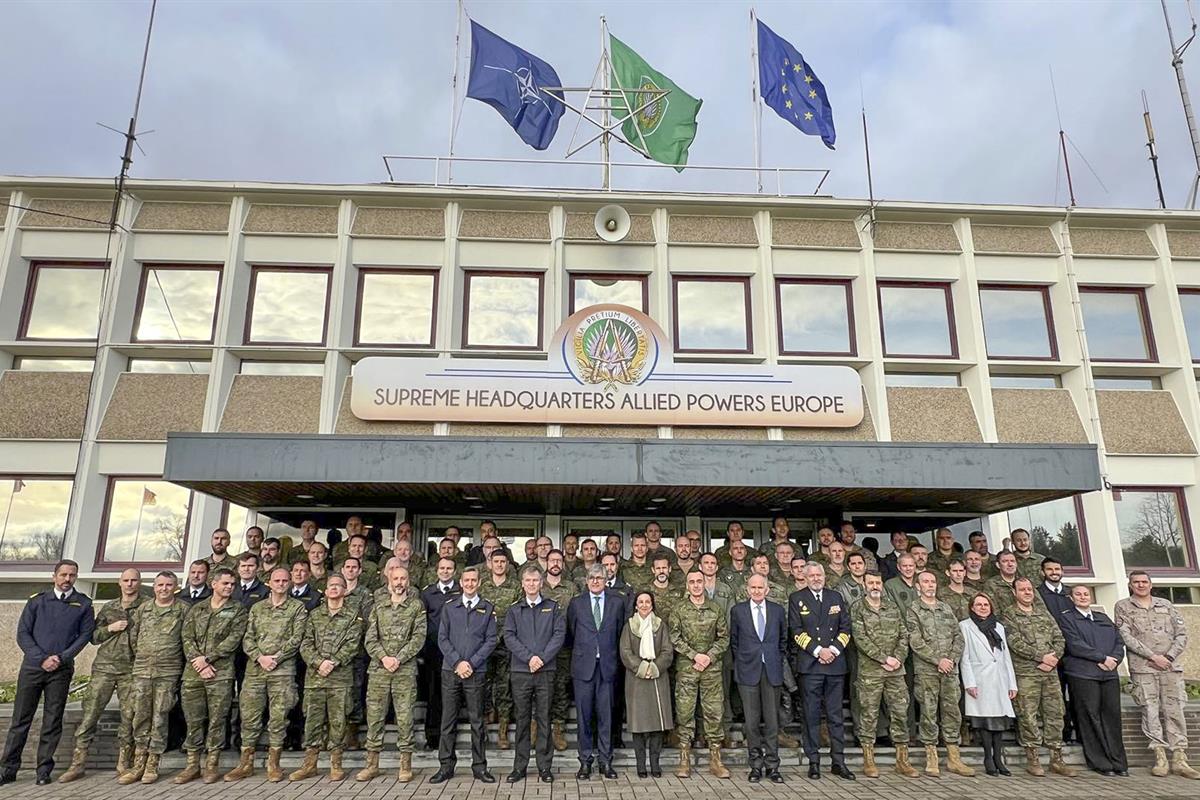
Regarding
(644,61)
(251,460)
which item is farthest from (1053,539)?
(251,460)

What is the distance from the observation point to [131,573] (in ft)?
24.1

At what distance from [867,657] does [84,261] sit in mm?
12167

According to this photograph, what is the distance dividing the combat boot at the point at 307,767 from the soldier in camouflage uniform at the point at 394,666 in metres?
0.48

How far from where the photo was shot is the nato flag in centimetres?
1205

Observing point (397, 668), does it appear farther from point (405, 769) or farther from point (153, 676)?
point (153, 676)

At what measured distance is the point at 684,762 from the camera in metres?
6.89

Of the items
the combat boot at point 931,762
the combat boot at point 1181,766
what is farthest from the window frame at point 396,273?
the combat boot at point 1181,766

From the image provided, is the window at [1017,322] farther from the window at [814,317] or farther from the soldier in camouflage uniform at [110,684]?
the soldier in camouflage uniform at [110,684]

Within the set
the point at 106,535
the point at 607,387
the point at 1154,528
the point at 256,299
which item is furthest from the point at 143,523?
the point at 1154,528

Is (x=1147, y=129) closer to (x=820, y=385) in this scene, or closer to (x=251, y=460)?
(x=820, y=385)

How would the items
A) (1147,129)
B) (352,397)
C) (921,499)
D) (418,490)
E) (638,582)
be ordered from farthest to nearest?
(1147,129) < (352,397) < (921,499) < (418,490) < (638,582)

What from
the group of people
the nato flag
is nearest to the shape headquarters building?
the nato flag

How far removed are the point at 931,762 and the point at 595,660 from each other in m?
3.34

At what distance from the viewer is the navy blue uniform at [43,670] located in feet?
22.4
